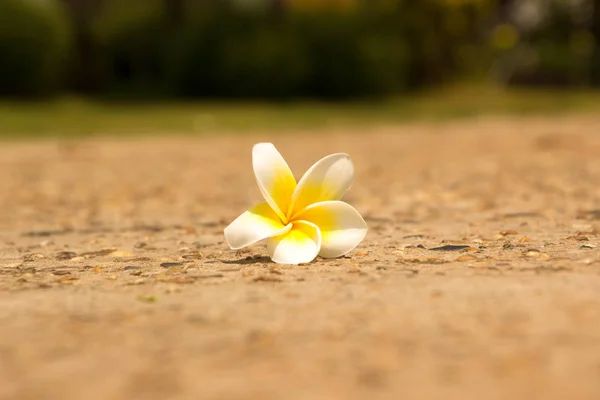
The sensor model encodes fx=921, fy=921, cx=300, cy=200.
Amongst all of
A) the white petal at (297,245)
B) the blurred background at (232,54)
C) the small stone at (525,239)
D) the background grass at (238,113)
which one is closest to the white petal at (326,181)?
the white petal at (297,245)

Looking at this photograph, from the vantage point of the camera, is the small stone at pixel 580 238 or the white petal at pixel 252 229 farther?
the small stone at pixel 580 238

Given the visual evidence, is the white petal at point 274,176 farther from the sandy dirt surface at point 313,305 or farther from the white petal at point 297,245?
the sandy dirt surface at point 313,305

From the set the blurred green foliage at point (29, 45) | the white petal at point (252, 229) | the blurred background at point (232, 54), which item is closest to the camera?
the white petal at point (252, 229)

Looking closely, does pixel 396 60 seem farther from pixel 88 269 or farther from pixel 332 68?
pixel 88 269

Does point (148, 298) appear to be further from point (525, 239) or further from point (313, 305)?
point (525, 239)

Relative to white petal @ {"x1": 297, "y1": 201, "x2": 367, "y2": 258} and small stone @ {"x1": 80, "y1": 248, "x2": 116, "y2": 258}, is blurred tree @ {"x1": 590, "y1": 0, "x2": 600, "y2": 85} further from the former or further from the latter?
white petal @ {"x1": 297, "y1": 201, "x2": 367, "y2": 258}

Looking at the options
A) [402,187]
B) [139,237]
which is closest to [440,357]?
[139,237]
